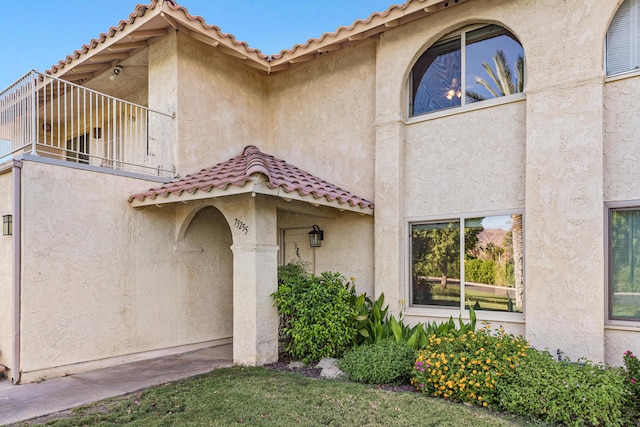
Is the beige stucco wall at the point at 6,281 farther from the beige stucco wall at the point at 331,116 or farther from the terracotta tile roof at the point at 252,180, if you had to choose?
the beige stucco wall at the point at 331,116

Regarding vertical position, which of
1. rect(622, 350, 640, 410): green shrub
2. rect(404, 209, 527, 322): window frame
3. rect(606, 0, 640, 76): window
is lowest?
rect(622, 350, 640, 410): green shrub

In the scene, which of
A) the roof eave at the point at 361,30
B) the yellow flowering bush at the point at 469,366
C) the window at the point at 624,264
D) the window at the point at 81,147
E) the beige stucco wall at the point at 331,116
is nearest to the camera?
the yellow flowering bush at the point at 469,366

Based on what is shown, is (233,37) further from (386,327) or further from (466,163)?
(386,327)

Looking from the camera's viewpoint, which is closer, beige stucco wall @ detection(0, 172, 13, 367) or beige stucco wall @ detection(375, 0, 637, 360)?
beige stucco wall @ detection(375, 0, 637, 360)

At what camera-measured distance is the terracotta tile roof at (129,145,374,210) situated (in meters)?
6.90

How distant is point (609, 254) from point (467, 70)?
4.07m

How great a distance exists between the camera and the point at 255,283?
763 cm

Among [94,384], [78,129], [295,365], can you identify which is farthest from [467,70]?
[94,384]

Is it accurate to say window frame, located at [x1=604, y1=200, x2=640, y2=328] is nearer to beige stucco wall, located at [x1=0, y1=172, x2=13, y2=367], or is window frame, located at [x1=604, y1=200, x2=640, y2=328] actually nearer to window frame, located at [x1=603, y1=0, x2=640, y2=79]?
window frame, located at [x1=603, y1=0, x2=640, y2=79]

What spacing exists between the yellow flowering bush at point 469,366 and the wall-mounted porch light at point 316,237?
149 inches

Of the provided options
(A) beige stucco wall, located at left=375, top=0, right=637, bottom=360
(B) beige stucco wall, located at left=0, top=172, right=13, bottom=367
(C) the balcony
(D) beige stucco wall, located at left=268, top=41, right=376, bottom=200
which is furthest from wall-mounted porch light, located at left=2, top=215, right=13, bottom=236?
(A) beige stucco wall, located at left=375, top=0, right=637, bottom=360

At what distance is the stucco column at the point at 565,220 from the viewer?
6.48 m

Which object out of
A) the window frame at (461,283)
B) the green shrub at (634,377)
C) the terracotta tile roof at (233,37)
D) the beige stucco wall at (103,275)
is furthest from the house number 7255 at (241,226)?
the green shrub at (634,377)

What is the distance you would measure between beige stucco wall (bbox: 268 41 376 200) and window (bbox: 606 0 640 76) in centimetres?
426
